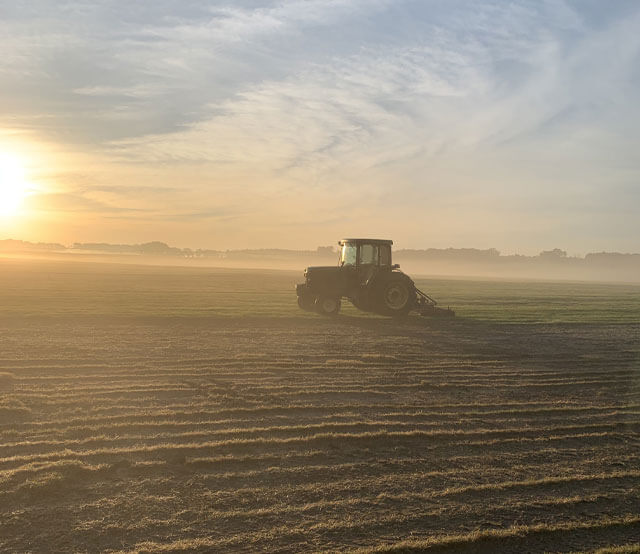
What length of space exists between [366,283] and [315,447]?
39.4ft

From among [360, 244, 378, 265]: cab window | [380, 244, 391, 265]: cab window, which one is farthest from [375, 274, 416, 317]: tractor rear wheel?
[360, 244, 378, 265]: cab window

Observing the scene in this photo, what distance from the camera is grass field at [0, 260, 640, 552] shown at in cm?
464

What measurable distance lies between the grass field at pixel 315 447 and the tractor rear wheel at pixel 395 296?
473 cm

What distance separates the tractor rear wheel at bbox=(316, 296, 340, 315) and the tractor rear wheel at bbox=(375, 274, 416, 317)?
5.27 ft

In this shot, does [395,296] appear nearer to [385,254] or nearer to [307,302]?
[385,254]

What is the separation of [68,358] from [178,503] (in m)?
7.37

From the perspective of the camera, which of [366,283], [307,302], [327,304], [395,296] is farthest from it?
[307,302]

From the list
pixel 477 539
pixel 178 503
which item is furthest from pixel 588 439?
pixel 178 503

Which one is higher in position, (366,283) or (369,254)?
(369,254)

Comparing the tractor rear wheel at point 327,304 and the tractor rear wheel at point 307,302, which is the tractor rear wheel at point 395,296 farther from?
the tractor rear wheel at point 307,302

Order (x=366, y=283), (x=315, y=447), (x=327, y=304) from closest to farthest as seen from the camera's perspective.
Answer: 1. (x=315, y=447)
2. (x=366, y=283)
3. (x=327, y=304)

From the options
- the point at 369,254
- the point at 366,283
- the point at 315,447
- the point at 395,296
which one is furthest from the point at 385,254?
the point at 315,447

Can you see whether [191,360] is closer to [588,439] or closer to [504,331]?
[588,439]

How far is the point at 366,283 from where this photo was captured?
1827 centimetres
